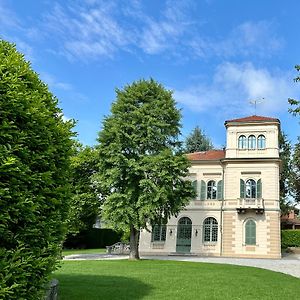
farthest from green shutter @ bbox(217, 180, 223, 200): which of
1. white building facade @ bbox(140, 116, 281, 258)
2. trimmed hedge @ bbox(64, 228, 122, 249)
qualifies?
trimmed hedge @ bbox(64, 228, 122, 249)

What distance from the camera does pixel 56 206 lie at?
5480mm

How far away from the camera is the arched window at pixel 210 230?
1299 inches

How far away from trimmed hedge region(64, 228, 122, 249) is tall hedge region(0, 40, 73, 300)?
34972mm

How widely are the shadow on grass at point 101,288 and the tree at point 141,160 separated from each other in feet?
35.5

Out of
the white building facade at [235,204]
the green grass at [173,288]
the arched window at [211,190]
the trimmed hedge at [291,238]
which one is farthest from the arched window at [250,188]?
the green grass at [173,288]

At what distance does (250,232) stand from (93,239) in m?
16.7

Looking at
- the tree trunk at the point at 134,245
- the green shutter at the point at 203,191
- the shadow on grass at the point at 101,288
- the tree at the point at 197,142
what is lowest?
the shadow on grass at the point at 101,288


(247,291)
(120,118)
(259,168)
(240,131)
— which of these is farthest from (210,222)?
(247,291)

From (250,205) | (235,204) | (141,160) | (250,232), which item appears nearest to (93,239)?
(235,204)

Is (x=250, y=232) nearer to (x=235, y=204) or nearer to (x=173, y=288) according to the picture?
(x=235, y=204)

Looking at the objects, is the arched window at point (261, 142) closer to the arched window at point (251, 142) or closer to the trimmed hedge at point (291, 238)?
the arched window at point (251, 142)

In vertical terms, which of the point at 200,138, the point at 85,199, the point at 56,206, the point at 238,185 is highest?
the point at 200,138

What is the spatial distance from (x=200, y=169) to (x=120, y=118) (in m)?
12.2

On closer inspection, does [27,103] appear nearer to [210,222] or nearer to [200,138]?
[210,222]
